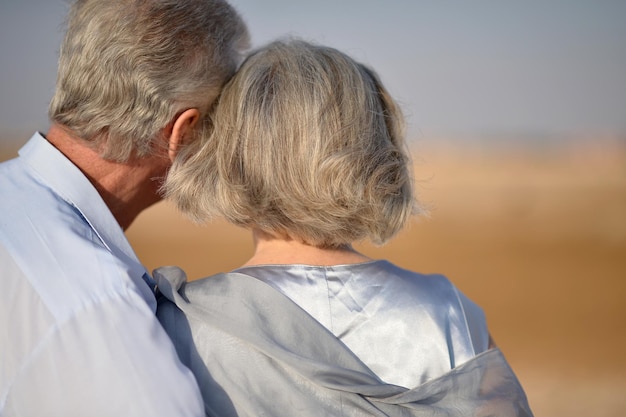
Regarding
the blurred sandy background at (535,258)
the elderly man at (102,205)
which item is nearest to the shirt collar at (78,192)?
the elderly man at (102,205)

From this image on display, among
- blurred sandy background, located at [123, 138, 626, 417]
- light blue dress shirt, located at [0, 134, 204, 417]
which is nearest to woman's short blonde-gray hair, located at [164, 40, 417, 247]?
light blue dress shirt, located at [0, 134, 204, 417]

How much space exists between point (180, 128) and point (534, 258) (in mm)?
12324

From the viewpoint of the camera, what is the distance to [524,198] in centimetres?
2083

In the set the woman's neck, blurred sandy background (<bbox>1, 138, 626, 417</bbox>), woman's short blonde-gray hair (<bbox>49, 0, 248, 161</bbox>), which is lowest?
blurred sandy background (<bbox>1, 138, 626, 417</bbox>)

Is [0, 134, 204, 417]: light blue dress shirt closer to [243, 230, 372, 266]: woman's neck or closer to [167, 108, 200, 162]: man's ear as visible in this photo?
[243, 230, 372, 266]: woman's neck

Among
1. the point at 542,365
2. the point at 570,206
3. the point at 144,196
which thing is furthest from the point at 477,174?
the point at 144,196

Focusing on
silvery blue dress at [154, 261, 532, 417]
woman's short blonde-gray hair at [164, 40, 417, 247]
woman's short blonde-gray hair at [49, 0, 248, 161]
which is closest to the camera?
silvery blue dress at [154, 261, 532, 417]

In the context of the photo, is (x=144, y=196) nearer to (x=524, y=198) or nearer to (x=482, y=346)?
(x=482, y=346)

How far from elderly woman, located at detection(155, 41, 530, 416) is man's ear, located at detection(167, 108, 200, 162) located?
0.96ft

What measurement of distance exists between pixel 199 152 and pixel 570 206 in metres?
18.0

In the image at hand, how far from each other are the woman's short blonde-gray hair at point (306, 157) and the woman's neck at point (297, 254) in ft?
0.10

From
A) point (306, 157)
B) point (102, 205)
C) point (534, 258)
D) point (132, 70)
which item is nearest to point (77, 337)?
point (102, 205)

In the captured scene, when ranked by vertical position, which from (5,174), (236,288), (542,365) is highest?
(5,174)

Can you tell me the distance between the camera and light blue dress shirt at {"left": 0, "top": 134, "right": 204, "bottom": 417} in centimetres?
197
